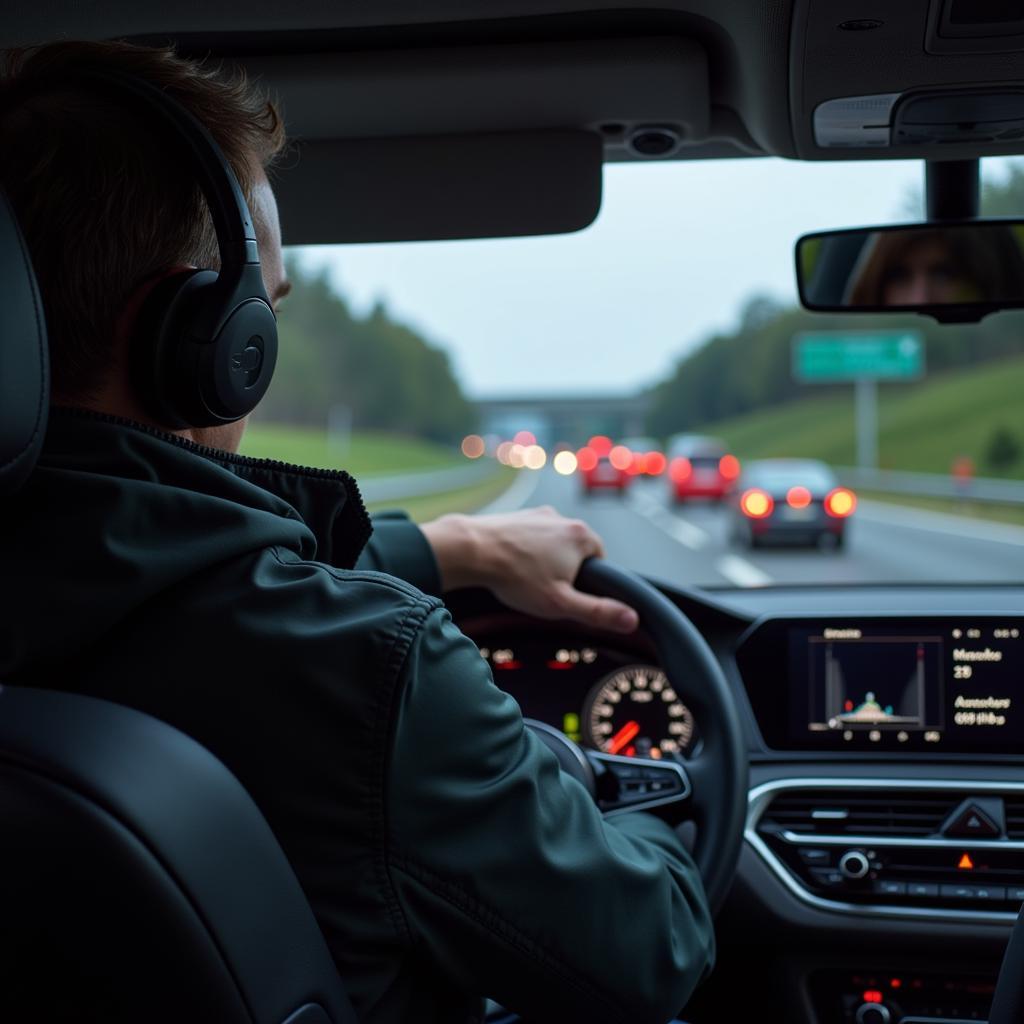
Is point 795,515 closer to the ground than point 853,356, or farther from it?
closer to the ground

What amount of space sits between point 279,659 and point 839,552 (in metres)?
17.0

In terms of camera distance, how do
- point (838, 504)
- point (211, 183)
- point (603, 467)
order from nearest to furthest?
1. point (211, 183)
2. point (838, 504)
3. point (603, 467)

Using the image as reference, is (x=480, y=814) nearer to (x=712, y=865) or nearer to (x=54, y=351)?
(x=54, y=351)

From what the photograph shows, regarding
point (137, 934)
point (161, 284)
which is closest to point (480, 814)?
point (137, 934)

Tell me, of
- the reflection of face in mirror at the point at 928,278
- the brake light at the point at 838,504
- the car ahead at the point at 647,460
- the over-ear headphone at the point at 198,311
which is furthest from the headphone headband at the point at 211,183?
the car ahead at the point at 647,460

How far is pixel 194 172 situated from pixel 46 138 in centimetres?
18

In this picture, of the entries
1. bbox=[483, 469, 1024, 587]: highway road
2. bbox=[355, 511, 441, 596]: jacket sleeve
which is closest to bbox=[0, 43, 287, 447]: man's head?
bbox=[355, 511, 441, 596]: jacket sleeve

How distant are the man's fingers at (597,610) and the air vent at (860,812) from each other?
90 cm

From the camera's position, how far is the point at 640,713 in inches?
124

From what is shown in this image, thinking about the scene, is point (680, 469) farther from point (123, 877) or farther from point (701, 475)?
point (123, 877)

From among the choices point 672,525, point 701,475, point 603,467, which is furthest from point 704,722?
point 603,467

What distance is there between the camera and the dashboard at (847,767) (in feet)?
9.80

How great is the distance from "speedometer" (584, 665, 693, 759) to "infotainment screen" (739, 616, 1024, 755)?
286 mm

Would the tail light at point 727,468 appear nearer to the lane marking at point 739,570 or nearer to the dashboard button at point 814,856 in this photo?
the lane marking at point 739,570
